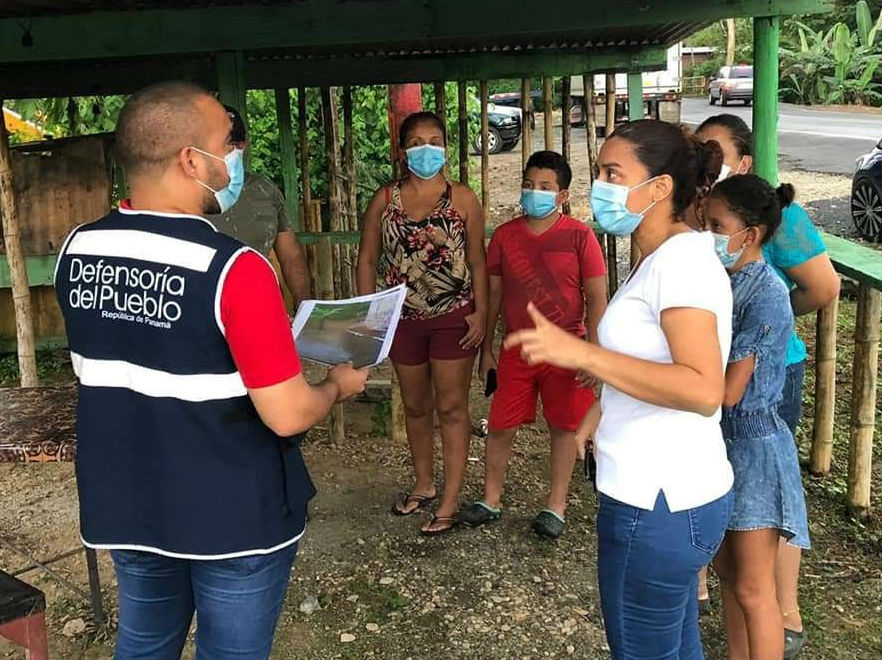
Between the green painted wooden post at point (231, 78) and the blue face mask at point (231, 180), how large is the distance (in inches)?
70.5

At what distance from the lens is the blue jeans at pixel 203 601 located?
1.89m

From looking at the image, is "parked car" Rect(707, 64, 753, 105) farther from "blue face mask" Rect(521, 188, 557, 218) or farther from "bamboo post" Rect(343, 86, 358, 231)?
"blue face mask" Rect(521, 188, 557, 218)

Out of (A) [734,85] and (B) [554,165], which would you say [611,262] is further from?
(A) [734,85]

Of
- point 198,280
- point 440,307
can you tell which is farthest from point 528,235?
point 198,280

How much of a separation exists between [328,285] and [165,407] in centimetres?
299

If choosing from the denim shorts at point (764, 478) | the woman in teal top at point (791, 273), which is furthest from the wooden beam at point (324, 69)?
the denim shorts at point (764, 478)

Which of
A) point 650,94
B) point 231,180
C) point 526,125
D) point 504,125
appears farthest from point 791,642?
point 504,125

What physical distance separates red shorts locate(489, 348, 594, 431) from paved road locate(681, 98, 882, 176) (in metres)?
12.9

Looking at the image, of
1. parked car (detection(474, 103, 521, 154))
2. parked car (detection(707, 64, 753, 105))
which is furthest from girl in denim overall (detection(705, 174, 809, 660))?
parked car (detection(707, 64, 753, 105))

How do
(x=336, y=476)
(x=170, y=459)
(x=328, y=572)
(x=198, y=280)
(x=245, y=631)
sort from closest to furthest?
1. (x=198, y=280)
2. (x=170, y=459)
3. (x=245, y=631)
4. (x=328, y=572)
5. (x=336, y=476)

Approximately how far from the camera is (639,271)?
6.31ft

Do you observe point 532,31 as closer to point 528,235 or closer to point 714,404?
point 528,235

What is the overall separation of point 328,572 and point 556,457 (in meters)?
1.06

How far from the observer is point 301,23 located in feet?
11.9
